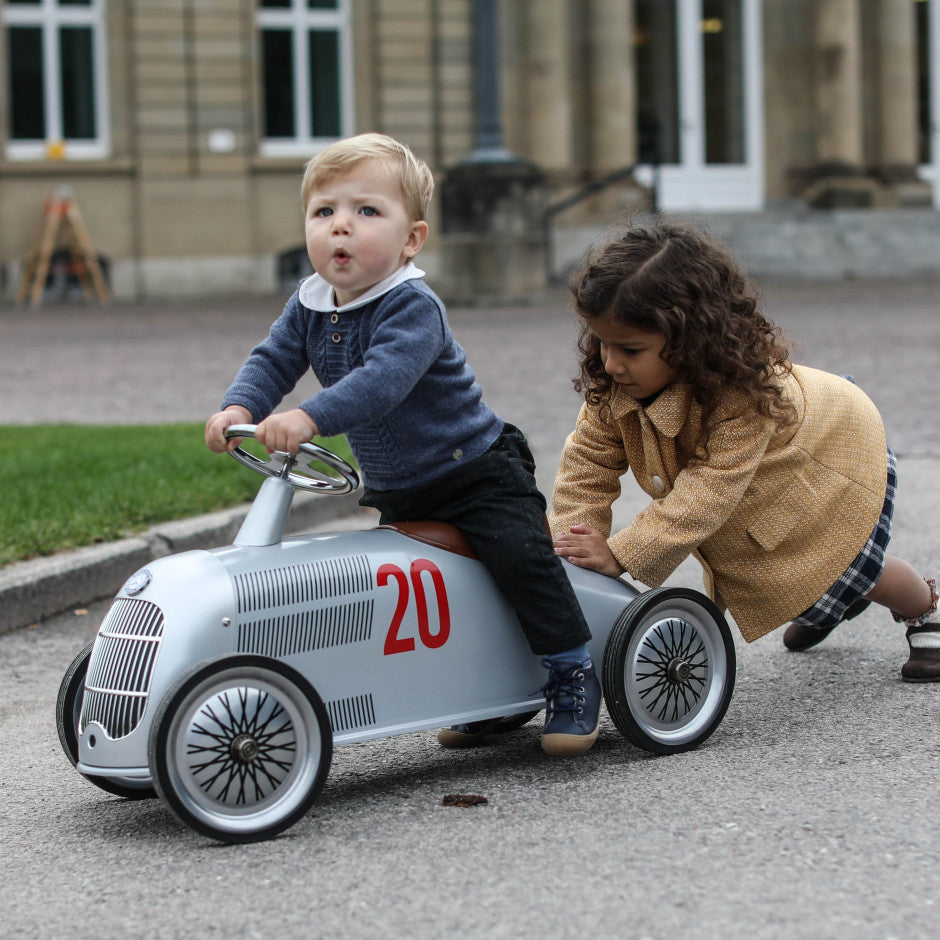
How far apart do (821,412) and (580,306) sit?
0.63 m

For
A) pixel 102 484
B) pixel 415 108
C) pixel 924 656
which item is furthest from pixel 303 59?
pixel 924 656

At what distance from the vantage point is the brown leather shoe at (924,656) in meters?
3.65

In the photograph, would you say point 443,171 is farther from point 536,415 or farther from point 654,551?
point 654,551

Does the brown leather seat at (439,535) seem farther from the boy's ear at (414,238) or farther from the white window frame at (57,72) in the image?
the white window frame at (57,72)

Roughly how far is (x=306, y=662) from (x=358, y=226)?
2.71 ft

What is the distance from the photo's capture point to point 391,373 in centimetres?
283

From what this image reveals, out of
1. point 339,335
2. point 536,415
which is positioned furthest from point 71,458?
point 339,335

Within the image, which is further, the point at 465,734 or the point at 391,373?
the point at 465,734

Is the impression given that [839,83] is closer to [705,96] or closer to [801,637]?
[705,96]

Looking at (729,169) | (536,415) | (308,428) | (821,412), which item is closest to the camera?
(308,428)

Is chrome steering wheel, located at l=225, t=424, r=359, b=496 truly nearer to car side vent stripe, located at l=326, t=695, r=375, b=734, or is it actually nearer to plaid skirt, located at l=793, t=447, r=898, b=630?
car side vent stripe, located at l=326, t=695, r=375, b=734

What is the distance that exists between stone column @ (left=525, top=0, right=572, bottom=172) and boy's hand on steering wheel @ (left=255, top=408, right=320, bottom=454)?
21.3m

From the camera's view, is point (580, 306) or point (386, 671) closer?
point (386, 671)

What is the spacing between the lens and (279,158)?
22.2 meters
